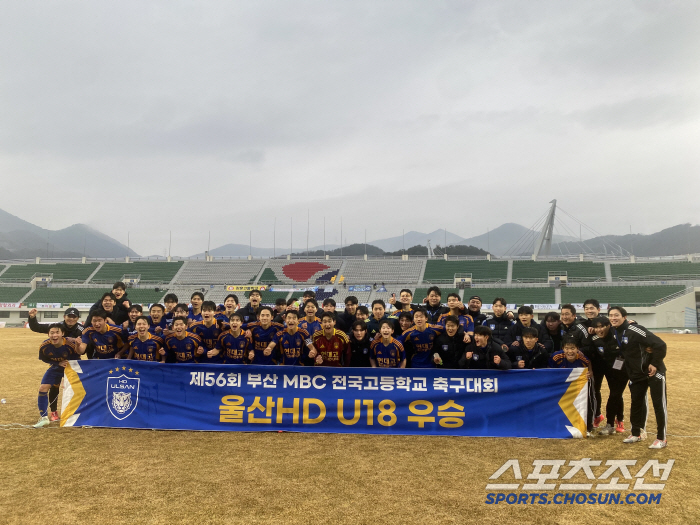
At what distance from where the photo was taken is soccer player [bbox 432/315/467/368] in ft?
22.4

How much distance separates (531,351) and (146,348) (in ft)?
20.9

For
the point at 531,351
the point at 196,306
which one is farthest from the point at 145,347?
the point at 531,351

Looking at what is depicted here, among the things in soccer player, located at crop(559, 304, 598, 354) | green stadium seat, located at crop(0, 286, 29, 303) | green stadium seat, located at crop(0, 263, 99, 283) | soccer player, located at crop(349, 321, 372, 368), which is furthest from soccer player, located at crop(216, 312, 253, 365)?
green stadium seat, located at crop(0, 263, 99, 283)

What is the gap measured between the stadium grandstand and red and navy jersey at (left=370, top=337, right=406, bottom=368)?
124 feet

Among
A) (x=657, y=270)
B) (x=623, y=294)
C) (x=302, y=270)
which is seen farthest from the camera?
(x=302, y=270)

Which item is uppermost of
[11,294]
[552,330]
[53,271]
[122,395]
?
[53,271]

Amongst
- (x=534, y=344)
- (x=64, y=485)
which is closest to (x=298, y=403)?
(x=64, y=485)

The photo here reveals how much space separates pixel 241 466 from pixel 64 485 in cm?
181

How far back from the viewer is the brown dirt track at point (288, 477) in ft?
12.5

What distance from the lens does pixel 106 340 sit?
24.2ft

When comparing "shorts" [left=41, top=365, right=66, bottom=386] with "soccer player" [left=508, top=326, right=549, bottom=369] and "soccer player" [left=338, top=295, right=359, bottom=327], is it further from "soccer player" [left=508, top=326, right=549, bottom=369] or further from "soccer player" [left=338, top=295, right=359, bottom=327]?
"soccer player" [left=508, top=326, right=549, bottom=369]

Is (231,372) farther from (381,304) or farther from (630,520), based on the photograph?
(630,520)

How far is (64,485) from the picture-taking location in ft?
14.6

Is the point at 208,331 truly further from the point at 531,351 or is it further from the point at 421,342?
the point at 531,351
